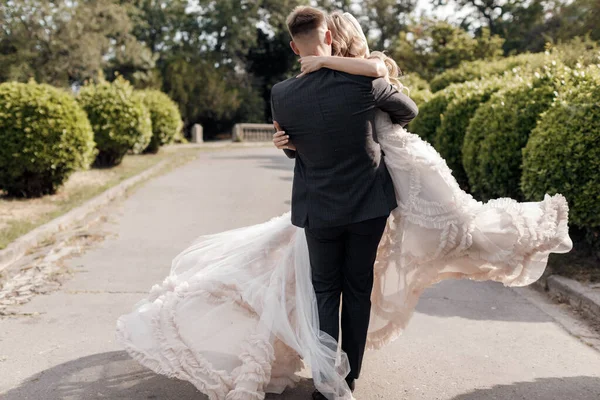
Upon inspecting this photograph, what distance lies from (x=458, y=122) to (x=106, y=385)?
27.8ft

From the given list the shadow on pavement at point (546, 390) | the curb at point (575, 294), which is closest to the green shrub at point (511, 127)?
the curb at point (575, 294)

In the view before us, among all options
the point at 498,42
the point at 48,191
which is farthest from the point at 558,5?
the point at 48,191

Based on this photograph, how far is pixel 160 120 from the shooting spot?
70.5ft

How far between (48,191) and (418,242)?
Answer: 9.23m

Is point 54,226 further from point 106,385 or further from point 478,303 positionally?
point 478,303

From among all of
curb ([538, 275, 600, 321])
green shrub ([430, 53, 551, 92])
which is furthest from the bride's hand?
green shrub ([430, 53, 551, 92])

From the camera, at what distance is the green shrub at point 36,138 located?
10.3m

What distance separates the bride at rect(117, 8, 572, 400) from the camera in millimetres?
3543

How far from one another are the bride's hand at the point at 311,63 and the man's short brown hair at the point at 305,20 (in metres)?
0.15

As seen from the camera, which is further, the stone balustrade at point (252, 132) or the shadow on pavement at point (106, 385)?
the stone balustrade at point (252, 132)

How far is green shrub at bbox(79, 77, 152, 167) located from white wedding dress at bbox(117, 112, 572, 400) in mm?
12703

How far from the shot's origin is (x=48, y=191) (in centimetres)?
1128

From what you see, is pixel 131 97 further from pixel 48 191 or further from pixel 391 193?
pixel 391 193

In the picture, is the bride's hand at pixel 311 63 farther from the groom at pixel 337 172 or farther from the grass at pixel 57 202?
the grass at pixel 57 202
